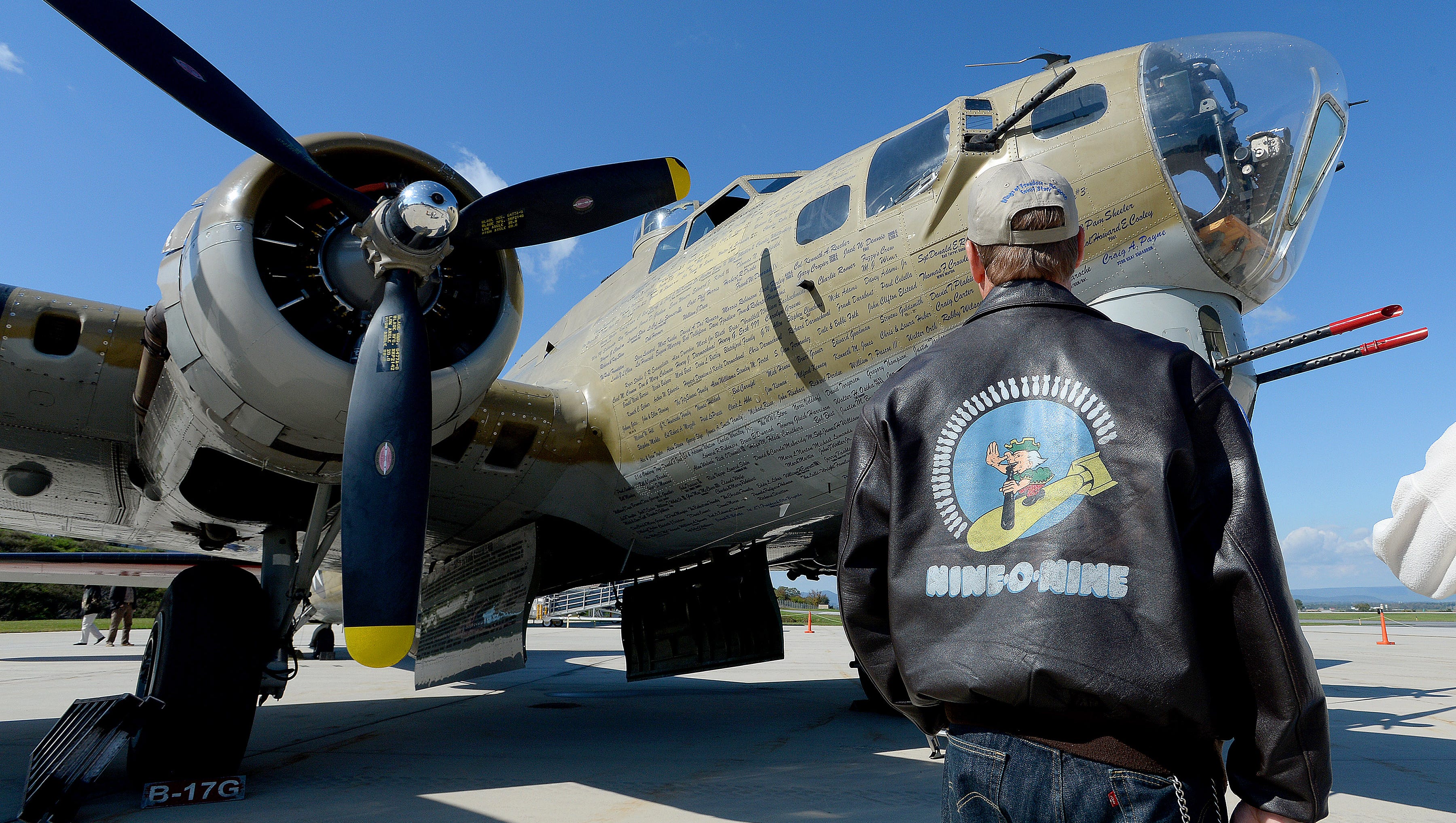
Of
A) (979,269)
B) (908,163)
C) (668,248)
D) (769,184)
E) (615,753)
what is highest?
(769,184)

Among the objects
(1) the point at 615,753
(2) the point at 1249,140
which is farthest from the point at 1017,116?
(1) the point at 615,753

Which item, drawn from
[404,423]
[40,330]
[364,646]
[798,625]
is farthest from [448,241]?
[798,625]

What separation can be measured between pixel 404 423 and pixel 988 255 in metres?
3.84

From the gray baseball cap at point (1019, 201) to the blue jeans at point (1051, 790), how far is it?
3.03 ft

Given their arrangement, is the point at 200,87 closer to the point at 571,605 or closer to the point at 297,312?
the point at 297,312

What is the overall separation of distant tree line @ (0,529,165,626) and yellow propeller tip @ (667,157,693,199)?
34.8 meters

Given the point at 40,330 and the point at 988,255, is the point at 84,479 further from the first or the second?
the point at 988,255

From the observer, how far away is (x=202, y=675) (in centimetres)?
528

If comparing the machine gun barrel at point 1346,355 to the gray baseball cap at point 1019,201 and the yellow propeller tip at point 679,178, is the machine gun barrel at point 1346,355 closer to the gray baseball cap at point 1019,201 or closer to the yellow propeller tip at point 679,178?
the gray baseball cap at point 1019,201

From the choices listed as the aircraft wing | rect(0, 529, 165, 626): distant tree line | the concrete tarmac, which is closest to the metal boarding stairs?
the concrete tarmac

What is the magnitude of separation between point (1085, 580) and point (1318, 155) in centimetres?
434

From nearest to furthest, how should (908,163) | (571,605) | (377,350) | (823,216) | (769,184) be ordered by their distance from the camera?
(377,350) < (908,163) < (823,216) < (769,184) < (571,605)

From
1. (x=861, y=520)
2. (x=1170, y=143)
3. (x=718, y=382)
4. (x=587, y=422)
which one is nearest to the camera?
(x=861, y=520)

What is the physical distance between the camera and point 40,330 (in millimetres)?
5387
